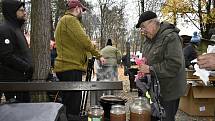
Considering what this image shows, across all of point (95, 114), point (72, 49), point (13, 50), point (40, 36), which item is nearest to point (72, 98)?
point (72, 49)

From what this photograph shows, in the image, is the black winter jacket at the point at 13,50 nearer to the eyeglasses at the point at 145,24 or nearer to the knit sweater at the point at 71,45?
the knit sweater at the point at 71,45

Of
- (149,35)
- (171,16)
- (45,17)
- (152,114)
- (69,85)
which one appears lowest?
(152,114)

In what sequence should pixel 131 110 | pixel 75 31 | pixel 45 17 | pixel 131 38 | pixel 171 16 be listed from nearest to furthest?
pixel 131 110 < pixel 75 31 < pixel 45 17 < pixel 171 16 < pixel 131 38

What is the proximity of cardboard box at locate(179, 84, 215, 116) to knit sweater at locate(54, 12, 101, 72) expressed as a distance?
2.89m

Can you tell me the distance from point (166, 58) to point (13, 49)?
5.67 ft

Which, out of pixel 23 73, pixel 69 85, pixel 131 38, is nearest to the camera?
pixel 69 85

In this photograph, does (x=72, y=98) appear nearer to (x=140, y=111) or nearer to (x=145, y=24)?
(x=145, y=24)

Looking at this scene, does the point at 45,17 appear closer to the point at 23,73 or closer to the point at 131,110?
the point at 23,73

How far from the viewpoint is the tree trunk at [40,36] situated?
5379mm

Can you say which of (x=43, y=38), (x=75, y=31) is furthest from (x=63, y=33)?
(x=43, y=38)

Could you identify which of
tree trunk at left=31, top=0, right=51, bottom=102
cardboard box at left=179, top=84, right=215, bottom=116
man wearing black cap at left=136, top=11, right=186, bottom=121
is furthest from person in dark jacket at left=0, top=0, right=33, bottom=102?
cardboard box at left=179, top=84, right=215, bottom=116

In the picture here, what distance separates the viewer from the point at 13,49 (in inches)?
168

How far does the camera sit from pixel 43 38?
5434 millimetres

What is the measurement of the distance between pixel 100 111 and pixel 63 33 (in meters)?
2.07
